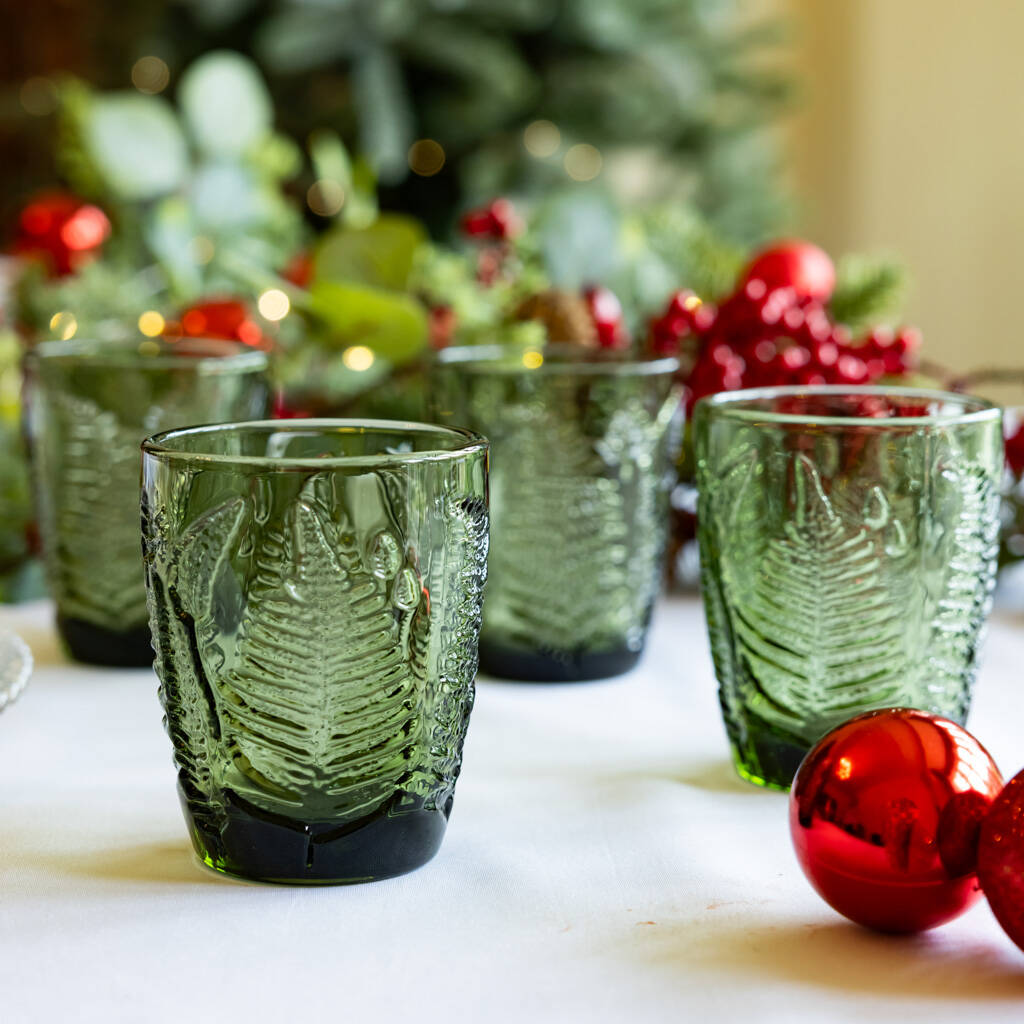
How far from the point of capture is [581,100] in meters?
2.29

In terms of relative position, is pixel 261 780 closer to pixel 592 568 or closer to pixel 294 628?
pixel 294 628

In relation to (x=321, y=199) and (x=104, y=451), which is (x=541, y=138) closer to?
(x=321, y=199)

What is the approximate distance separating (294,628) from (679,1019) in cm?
15

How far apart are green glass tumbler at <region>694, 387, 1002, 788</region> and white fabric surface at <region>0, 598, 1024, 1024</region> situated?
0.04m

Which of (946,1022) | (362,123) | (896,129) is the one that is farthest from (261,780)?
(896,129)

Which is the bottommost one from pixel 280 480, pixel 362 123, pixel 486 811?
pixel 486 811

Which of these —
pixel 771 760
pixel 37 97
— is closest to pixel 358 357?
pixel 771 760

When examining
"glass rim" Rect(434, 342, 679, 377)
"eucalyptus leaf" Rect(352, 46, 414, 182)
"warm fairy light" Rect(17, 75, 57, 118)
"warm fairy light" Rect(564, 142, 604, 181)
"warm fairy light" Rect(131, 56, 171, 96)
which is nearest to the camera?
"glass rim" Rect(434, 342, 679, 377)

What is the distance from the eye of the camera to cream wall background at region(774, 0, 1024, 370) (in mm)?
3172

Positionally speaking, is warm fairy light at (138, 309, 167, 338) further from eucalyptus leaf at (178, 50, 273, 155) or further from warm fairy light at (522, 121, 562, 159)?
warm fairy light at (522, 121, 562, 159)

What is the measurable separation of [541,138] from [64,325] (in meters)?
1.57

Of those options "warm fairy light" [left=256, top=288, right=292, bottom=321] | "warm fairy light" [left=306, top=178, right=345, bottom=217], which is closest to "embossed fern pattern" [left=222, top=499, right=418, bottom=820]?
"warm fairy light" [left=256, top=288, right=292, bottom=321]

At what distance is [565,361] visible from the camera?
27.6 inches

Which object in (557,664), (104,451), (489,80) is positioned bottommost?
(557,664)
